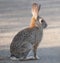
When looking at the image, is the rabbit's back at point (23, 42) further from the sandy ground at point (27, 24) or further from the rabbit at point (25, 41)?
the sandy ground at point (27, 24)

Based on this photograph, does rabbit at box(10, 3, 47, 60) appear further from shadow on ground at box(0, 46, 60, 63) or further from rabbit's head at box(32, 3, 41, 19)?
shadow on ground at box(0, 46, 60, 63)

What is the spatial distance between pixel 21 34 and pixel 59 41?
195 cm

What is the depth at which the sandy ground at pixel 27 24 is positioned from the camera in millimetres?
8469

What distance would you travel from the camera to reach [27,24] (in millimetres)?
11547

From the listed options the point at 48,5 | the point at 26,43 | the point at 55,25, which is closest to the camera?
the point at 26,43

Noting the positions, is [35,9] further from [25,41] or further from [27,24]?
[27,24]

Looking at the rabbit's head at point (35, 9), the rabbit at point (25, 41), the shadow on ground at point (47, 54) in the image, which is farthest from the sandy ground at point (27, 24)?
the rabbit's head at point (35, 9)

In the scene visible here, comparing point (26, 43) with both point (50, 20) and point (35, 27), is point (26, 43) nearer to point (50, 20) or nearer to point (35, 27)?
point (35, 27)

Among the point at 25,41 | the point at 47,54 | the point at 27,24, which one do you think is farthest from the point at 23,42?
the point at 27,24

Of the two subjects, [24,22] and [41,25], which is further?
[24,22]

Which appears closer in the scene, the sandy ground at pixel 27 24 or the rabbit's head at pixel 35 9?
the rabbit's head at pixel 35 9

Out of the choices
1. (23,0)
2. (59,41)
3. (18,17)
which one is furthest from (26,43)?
(23,0)

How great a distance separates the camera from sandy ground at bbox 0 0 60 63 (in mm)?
8469

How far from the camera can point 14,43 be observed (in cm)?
766
